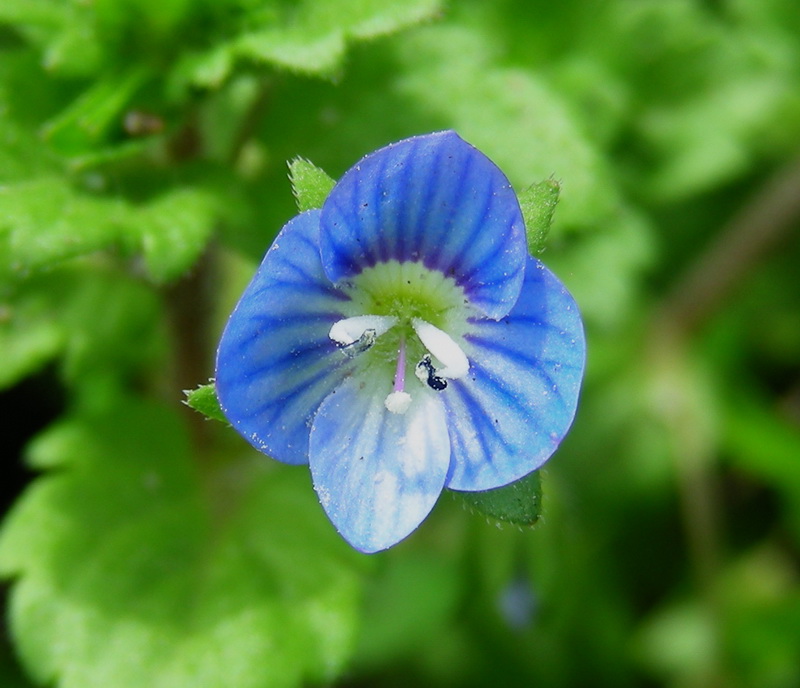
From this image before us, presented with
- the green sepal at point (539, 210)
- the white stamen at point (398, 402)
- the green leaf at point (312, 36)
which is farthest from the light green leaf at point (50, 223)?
the green sepal at point (539, 210)

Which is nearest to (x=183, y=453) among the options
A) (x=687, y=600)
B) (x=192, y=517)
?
(x=192, y=517)

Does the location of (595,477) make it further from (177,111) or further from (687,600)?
(177,111)

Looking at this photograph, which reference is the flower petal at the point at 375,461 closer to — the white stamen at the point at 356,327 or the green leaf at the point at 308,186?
the white stamen at the point at 356,327

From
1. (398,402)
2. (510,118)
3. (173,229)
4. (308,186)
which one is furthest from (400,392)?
(510,118)

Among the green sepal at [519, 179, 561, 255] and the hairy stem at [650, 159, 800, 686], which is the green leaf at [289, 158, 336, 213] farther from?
the hairy stem at [650, 159, 800, 686]

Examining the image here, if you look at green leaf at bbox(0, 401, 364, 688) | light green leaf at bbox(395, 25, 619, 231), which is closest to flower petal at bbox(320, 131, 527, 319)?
light green leaf at bbox(395, 25, 619, 231)
